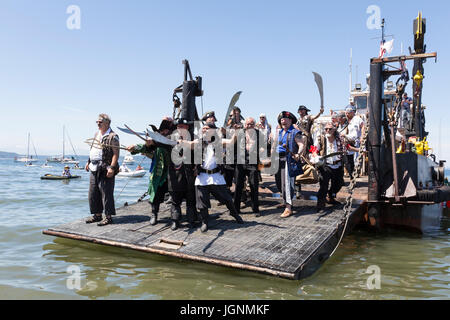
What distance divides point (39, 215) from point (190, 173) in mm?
7338

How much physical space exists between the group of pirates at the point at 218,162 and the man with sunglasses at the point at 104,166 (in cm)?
40

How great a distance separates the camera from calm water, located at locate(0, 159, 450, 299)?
4.23 metres

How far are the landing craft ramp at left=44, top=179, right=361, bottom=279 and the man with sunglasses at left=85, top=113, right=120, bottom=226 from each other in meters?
0.44

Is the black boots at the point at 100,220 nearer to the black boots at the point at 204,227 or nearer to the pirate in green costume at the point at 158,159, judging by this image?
the pirate in green costume at the point at 158,159

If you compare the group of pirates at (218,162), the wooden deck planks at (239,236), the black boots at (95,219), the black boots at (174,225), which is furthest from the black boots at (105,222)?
the black boots at (174,225)

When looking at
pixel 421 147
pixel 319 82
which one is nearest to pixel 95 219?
pixel 319 82

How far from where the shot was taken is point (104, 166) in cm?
633

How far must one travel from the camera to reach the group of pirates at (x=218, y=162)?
5848 millimetres

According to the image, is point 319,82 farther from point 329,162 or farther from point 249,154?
point 249,154

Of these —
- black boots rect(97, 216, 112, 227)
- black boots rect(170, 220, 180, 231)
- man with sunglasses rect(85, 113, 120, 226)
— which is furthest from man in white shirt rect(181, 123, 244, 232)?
Answer: black boots rect(97, 216, 112, 227)
